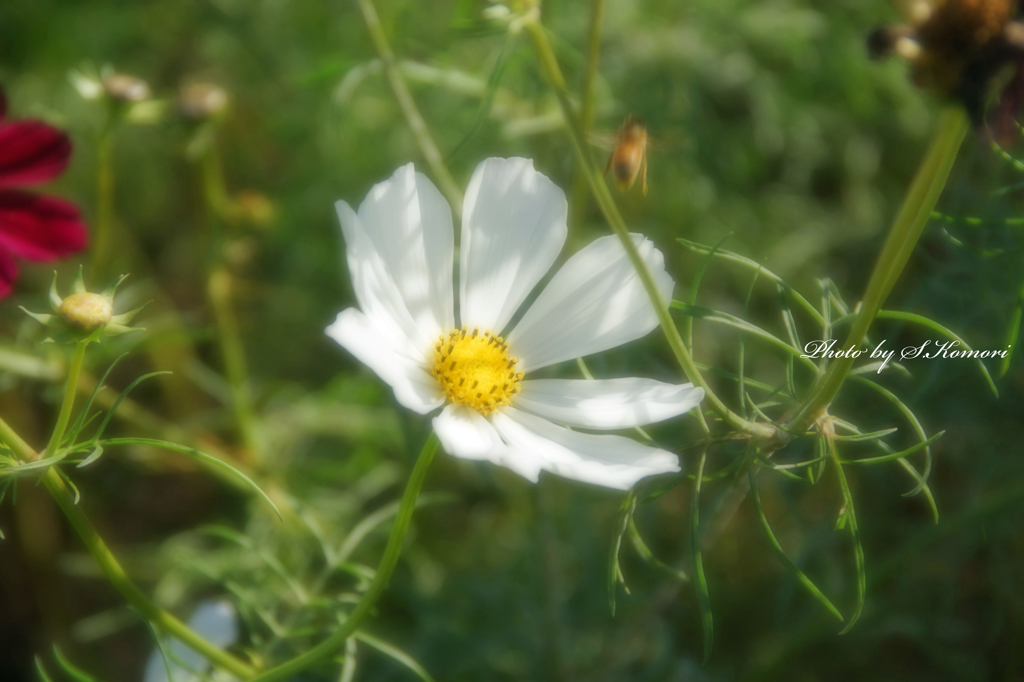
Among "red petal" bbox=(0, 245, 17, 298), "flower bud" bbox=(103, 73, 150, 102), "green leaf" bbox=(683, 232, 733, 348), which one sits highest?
"flower bud" bbox=(103, 73, 150, 102)

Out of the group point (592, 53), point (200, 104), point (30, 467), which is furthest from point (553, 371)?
point (30, 467)

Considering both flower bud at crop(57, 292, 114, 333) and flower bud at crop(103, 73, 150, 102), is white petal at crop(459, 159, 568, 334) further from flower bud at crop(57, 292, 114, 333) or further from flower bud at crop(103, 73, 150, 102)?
flower bud at crop(103, 73, 150, 102)

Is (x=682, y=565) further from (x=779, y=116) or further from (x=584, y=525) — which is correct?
(x=779, y=116)

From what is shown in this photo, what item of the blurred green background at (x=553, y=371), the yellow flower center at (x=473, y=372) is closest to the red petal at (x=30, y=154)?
the blurred green background at (x=553, y=371)

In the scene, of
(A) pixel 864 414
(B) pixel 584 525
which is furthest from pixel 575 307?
(A) pixel 864 414

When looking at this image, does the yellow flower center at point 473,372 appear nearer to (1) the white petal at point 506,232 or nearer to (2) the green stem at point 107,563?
(1) the white petal at point 506,232

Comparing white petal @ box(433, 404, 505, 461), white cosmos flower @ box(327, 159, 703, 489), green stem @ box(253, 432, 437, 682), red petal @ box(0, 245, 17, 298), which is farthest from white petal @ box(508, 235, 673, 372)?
red petal @ box(0, 245, 17, 298)
